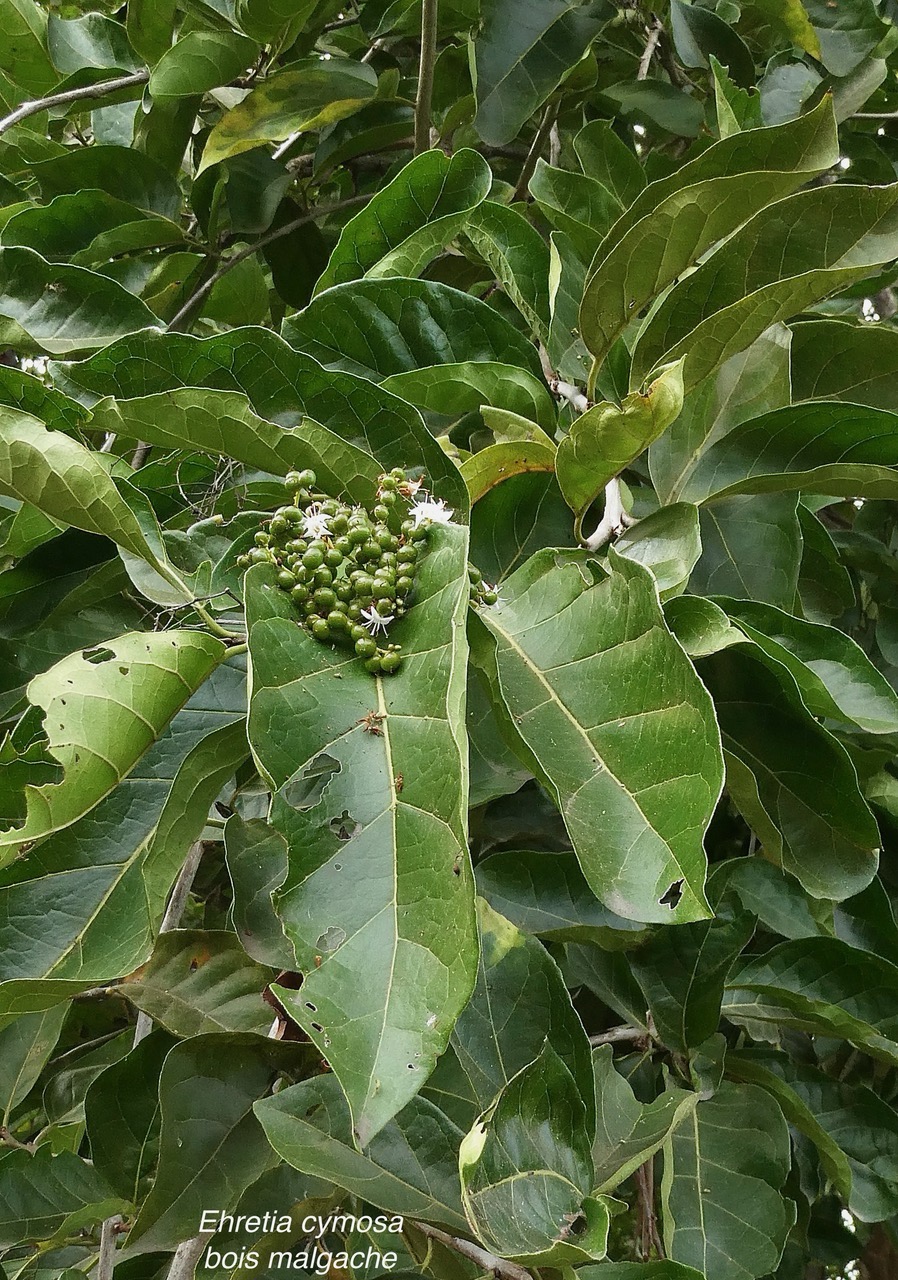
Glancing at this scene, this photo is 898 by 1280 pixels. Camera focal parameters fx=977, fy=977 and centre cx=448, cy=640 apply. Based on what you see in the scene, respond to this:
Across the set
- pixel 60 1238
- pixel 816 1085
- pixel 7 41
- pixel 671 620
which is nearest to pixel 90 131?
pixel 7 41

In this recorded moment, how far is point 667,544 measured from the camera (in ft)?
2.73

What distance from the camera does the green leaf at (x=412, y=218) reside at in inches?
37.9

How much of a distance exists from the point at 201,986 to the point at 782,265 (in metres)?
0.85

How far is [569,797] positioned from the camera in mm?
625

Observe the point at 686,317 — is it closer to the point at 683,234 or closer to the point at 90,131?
the point at 683,234

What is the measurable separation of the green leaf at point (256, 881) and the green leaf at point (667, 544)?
1.34 feet

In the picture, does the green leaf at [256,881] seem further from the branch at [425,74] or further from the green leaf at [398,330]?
the branch at [425,74]

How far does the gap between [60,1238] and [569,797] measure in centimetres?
87

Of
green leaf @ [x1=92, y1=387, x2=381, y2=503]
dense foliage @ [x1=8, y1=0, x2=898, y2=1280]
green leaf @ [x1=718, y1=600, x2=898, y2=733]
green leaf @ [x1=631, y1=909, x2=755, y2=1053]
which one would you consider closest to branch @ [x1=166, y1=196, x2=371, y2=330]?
dense foliage @ [x1=8, y1=0, x2=898, y2=1280]

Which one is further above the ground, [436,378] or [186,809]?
[436,378]

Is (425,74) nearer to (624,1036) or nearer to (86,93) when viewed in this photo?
(86,93)

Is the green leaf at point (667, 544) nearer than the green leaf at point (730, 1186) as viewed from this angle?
Yes

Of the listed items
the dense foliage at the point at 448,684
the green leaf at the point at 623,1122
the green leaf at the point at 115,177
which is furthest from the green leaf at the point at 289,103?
the green leaf at the point at 623,1122

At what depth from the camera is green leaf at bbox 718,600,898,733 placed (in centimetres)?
88
